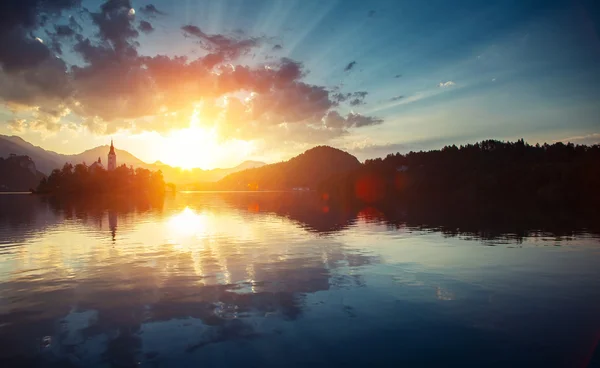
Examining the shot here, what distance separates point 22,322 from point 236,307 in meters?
10.9

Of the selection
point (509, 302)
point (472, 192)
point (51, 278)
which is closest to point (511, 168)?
point (472, 192)

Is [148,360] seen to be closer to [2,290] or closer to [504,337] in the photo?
[504,337]

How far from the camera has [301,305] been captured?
21.2 meters

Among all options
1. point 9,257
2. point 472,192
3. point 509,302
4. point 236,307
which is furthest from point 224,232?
point 472,192

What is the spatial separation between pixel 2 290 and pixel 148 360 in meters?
17.6

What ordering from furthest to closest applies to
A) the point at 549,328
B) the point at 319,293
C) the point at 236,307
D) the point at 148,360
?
the point at 319,293 → the point at 236,307 → the point at 549,328 → the point at 148,360

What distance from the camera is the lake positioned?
590 inches

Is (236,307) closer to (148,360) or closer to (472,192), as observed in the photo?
(148,360)

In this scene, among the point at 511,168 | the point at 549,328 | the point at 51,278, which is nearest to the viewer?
the point at 549,328

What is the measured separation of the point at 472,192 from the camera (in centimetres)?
19288

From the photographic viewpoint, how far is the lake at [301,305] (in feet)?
49.1

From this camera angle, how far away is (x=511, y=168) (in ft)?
619

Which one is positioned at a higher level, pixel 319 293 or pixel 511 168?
pixel 511 168

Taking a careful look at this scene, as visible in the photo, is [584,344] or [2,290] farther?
[2,290]
